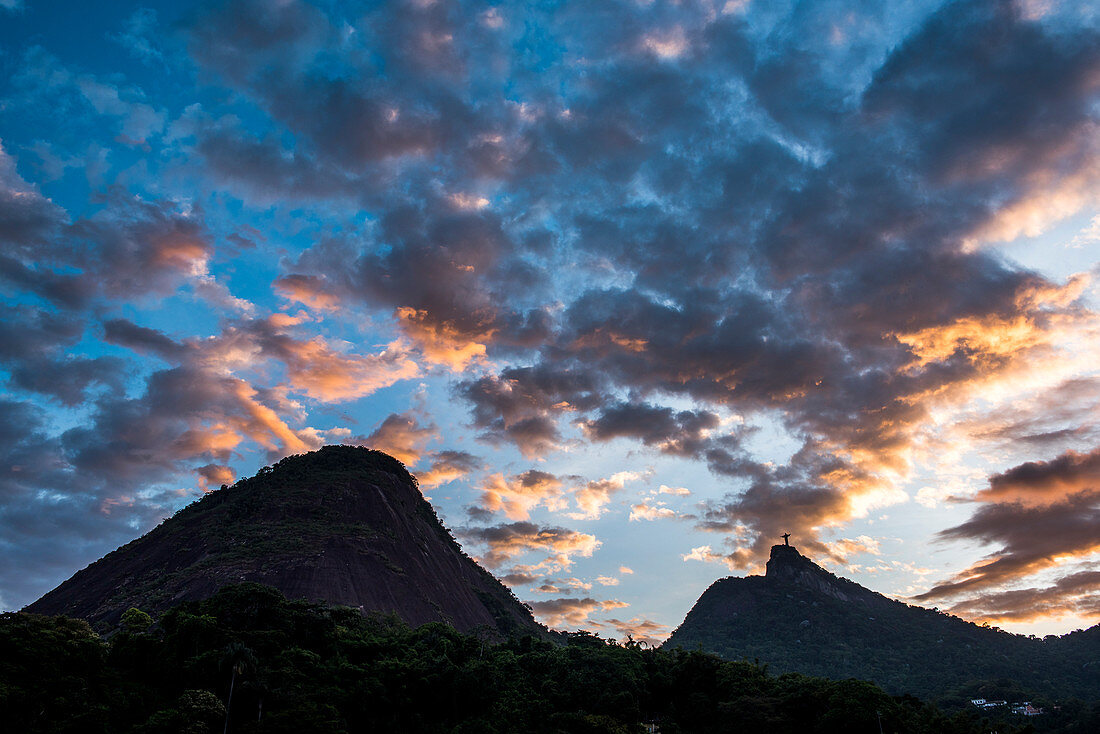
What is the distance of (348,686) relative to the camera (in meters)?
56.3

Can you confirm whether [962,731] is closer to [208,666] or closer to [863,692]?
[863,692]

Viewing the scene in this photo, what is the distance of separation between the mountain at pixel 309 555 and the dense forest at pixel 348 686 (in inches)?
503

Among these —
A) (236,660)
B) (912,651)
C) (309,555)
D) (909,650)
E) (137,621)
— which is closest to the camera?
(236,660)

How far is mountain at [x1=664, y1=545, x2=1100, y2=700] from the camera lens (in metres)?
139

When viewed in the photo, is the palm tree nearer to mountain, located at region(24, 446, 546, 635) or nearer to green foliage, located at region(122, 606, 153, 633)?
green foliage, located at region(122, 606, 153, 633)

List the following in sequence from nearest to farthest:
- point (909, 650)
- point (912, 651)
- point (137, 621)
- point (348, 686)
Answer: point (348, 686) → point (137, 621) → point (912, 651) → point (909, 650)

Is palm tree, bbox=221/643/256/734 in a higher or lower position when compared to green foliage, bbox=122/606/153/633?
Answer: lower

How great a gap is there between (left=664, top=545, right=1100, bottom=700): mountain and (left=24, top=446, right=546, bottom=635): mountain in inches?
3095

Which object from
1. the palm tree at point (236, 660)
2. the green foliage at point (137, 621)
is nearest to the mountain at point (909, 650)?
the palm tree at point (236, 660)

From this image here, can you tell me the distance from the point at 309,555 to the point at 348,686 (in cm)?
3507

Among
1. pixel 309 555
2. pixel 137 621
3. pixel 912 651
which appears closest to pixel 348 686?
Result: pixel 137 621

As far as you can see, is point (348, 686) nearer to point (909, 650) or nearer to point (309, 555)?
point (309, 555)

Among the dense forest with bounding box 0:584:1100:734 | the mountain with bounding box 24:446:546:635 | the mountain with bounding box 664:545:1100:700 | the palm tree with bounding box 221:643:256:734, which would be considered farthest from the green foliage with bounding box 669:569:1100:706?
the palm tree with bounding box 221:643:256:734

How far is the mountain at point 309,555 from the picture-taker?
268ft
